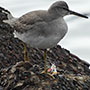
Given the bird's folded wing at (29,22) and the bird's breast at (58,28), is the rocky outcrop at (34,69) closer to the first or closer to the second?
the bird's folded wing at (29,22)

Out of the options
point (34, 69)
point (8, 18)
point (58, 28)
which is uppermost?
point (58, 28)

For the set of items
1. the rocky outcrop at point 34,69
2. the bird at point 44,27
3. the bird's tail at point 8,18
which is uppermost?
the bird at point 44,27

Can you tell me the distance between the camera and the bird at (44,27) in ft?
31.2

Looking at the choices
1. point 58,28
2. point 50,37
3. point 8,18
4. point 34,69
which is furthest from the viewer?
point 8,18

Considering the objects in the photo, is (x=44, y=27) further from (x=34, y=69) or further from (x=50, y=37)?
(x=34, y=69)

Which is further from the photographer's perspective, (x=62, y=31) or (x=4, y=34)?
(x=4, y=34)

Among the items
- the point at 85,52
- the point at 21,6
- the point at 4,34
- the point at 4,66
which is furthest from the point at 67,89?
the point at 21,6

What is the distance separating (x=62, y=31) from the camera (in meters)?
9.67

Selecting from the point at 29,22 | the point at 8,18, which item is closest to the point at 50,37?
the point at 29,22

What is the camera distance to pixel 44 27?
9.55 metres

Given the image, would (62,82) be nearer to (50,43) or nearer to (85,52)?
(50,43)

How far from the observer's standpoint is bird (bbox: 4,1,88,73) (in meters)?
9.51

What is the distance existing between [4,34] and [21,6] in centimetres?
848

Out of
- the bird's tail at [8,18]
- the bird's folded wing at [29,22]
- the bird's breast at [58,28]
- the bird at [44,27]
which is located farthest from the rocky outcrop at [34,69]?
the bird's breast at [58,28]
